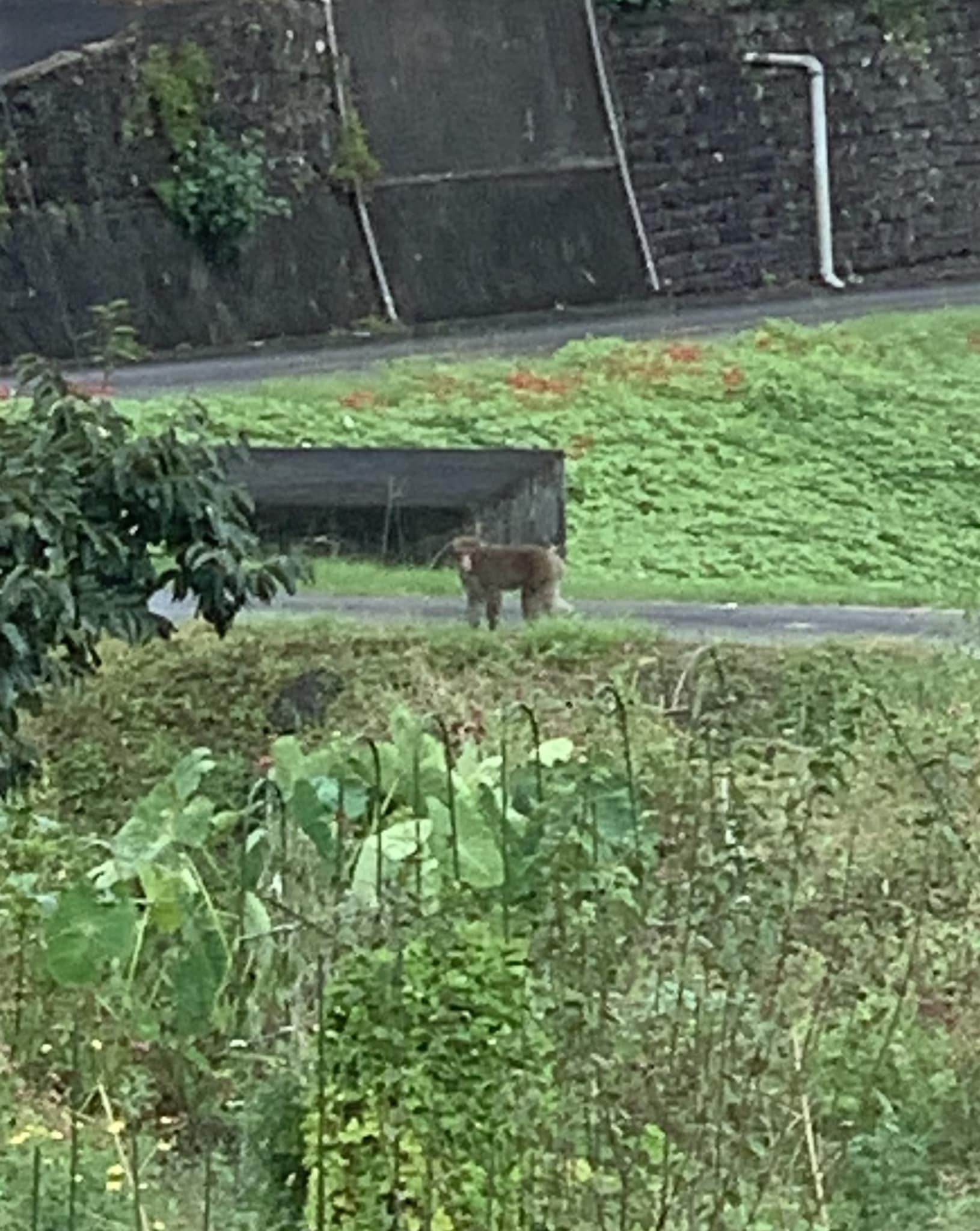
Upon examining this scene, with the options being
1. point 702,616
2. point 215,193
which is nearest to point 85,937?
point 702,616

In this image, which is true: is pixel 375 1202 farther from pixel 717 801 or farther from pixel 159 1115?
pixel 717 801

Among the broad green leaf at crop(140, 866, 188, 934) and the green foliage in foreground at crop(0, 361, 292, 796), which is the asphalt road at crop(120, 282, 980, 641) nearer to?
the green foliage in foreground at crop(0, 361, 292, 796)

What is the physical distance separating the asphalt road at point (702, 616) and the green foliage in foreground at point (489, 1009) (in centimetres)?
309

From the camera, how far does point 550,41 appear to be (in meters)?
20.2

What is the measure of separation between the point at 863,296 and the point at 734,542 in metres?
7.60

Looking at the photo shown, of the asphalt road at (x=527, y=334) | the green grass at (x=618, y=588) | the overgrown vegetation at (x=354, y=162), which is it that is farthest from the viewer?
the overgrown vegetation at (x=354, y=162)

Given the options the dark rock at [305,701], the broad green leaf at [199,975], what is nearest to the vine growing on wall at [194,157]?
the dark rock at [305,701]

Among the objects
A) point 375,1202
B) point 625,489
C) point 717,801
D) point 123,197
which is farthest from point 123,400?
point 375,1202

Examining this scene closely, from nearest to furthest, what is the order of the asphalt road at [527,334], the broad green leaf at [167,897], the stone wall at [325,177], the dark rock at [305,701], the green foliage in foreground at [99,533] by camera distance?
the broad green leaf at [167,897] → the green foliage in foreground at [99,533] → the dark rock at [305,701] → the asphalt road at [527,334] → the stone wall at [325,177]

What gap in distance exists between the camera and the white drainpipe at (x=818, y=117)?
19.9m

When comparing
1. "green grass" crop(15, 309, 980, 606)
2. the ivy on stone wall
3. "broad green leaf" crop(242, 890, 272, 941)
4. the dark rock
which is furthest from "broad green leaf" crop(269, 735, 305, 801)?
the ivy on stone wall

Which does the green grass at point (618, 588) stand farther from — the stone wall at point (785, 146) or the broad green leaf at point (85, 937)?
the stone wall at point (785, 146)

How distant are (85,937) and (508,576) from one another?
514cm

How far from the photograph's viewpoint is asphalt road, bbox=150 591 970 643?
8.27 m
